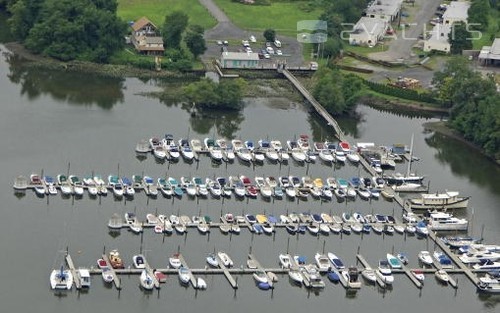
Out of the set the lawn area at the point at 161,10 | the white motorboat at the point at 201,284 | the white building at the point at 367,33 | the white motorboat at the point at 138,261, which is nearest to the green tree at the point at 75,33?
the lawn area at the point at 161,10

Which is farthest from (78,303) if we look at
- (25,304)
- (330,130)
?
(330,130)

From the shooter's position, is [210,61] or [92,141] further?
[210,61]

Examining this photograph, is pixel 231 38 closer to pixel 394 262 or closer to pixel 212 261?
pixel 394 262

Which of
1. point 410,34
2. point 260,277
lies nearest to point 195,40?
point 410,34

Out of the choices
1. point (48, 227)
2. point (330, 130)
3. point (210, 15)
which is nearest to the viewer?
point (48, 227)

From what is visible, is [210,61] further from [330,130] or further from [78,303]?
[78,303]

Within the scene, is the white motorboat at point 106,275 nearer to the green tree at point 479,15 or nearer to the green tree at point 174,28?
the green tree at point 174,28
